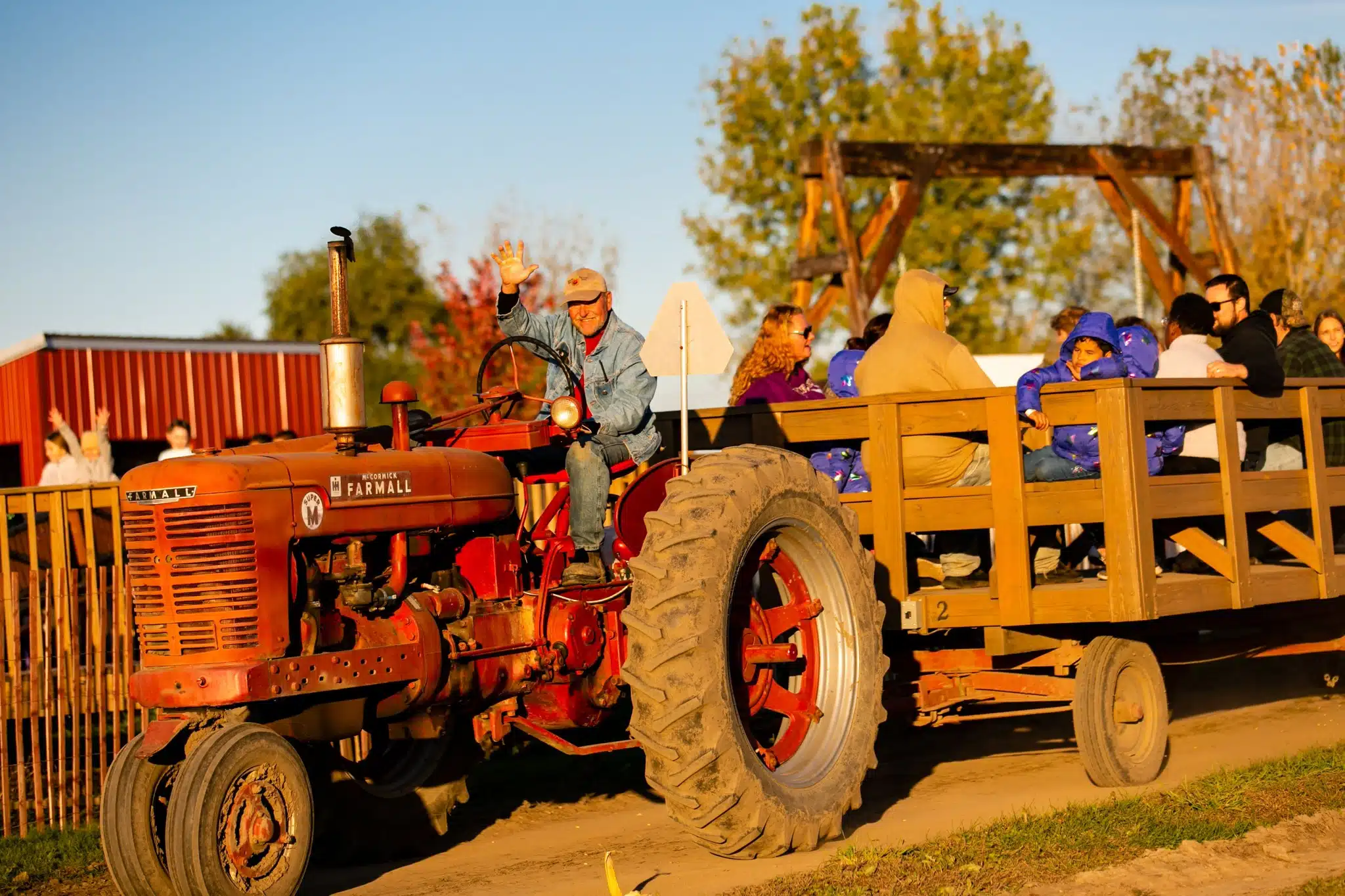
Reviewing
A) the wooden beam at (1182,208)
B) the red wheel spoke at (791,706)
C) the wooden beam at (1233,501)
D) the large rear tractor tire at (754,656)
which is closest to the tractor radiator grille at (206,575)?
the large rear tractor tire at (754,656)

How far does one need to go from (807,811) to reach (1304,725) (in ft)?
13.7

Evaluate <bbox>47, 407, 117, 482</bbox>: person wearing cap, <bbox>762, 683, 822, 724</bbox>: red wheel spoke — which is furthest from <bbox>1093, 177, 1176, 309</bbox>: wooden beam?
<bbox>762, 683, 822, 724</bbox>: red wheel spoke

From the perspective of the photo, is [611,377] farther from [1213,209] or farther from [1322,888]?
[1213,209]

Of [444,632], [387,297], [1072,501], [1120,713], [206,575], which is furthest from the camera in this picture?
[387,297]

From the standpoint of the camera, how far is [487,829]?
23.0 ft

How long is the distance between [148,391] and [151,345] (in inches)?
29.8

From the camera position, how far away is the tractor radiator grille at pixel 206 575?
5.09 meters

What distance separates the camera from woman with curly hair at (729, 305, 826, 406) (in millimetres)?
8836

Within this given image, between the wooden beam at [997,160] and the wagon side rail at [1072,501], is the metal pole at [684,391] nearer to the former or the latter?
the wagon side rail at [1072,501]

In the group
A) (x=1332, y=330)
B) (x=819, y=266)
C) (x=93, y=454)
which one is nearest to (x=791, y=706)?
(x=1332, y=330)

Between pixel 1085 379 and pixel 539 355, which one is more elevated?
pixel 539 355

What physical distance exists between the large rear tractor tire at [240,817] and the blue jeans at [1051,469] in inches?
142

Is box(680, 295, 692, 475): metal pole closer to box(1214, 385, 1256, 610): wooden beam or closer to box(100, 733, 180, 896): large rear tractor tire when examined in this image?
box(100, 733, 180, 896): large rear tractor tire

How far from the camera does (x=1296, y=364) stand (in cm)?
909
